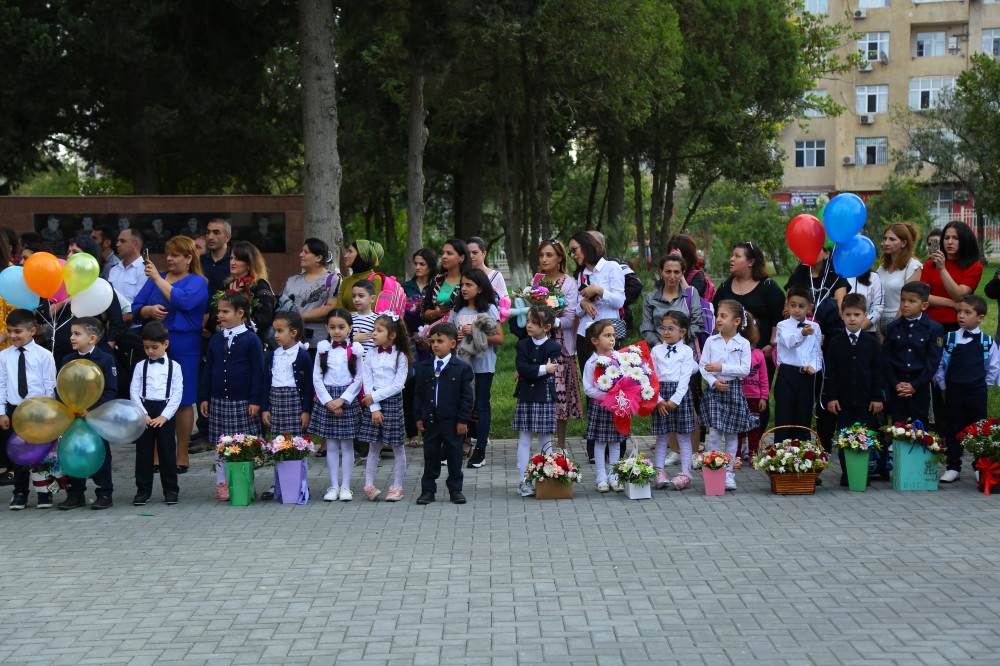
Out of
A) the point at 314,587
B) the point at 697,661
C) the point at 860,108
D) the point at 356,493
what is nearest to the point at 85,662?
the point at 314,587

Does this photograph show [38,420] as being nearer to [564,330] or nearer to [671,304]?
[564,330]

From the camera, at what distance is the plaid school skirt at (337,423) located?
27.0 feet

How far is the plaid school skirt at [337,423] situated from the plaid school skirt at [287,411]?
0.69 ft

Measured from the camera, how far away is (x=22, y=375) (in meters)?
8.22

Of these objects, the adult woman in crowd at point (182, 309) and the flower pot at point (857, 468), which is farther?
the adult woman in crowd at point (182, 309)

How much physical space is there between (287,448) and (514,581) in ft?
8.89

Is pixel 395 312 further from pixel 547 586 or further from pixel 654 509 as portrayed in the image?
pixel 547 586

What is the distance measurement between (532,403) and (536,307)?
2.57 feet

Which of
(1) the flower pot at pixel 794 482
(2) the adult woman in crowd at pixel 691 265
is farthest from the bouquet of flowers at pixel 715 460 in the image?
(2) the adult woman in crowd at pixel 691 265

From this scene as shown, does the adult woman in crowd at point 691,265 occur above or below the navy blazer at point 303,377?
above

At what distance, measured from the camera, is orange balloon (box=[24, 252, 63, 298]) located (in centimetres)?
809

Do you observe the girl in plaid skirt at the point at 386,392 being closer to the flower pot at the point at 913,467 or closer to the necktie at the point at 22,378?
the necktie at the point at 22,378

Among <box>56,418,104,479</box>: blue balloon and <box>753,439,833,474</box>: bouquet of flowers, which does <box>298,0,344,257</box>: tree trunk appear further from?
<box>753,439,833,474</box>: bouquet of flowers

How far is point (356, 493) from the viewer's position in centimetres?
856
